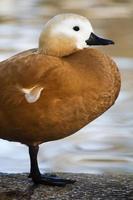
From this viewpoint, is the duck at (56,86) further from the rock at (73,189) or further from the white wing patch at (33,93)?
the rock at (73,189)

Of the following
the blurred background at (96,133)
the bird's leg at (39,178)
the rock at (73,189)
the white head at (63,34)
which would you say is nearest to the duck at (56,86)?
the white head at (63,34)

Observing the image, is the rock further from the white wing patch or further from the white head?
the white head

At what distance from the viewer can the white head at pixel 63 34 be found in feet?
9.95

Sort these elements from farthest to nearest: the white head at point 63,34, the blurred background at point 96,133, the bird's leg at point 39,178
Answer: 1. the blurred background at point 96,133
2. the bird's leg at point 39,178
3. the white head at point 63,34

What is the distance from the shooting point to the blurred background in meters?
4.56

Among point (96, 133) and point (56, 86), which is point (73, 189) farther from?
point (96, 133)

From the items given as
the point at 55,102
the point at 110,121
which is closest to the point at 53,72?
the point at 55,102

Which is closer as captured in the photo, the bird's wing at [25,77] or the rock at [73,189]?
the bird's wing at [25,77]

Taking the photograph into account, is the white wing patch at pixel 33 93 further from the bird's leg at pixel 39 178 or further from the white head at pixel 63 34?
the bird's leg at pixel 39 178

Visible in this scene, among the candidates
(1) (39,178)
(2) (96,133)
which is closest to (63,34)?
(1) (39,178)

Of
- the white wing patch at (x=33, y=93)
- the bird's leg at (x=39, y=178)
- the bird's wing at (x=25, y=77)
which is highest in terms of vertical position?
the bird's wing at (x=25, y=77)

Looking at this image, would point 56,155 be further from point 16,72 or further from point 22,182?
point 16,72

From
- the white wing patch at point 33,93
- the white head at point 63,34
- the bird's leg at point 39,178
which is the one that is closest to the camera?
the white wing patch at point 33,93

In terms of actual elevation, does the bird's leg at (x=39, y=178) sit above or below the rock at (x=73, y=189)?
above
